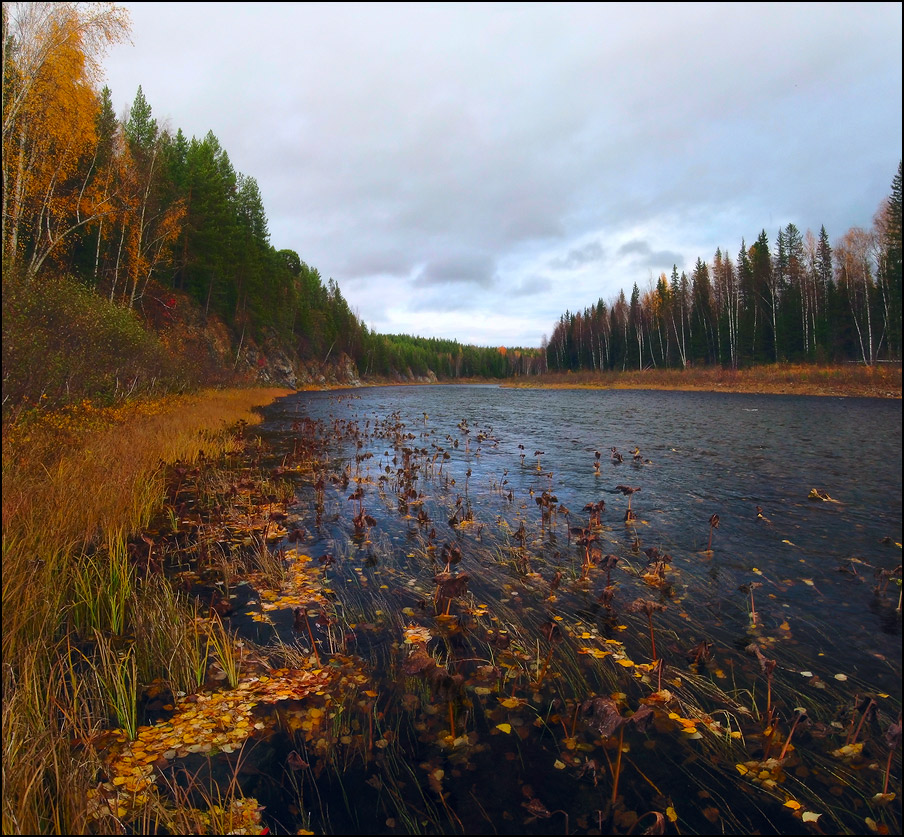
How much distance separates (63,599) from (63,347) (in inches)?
302

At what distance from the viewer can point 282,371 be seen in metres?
59.9

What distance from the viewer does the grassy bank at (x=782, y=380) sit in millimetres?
37500

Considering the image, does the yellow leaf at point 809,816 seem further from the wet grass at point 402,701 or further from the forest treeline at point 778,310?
the forest treeline at point 778,310

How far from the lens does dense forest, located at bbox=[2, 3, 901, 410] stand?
1236cm

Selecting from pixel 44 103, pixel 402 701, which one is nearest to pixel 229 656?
pixel 402 701

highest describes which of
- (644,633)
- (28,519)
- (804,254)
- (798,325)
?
(804,254)

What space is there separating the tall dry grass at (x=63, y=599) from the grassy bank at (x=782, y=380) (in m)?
45.6

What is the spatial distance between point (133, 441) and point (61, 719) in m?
8.55

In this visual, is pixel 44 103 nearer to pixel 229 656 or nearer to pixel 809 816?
pixel 229 656

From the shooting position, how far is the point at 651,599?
5387 millimetres

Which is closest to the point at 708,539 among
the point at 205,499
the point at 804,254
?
the point at 205,499

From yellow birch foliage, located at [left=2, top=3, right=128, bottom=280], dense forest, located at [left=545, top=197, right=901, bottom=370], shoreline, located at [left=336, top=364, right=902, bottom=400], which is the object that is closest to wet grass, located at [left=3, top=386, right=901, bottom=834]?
yellow birch foliage, located at [left=2, top=3, right=128, bottom=280]

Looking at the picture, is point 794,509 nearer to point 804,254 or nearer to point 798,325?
point 798,325

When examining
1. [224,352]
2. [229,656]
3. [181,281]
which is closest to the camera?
[229,656]
